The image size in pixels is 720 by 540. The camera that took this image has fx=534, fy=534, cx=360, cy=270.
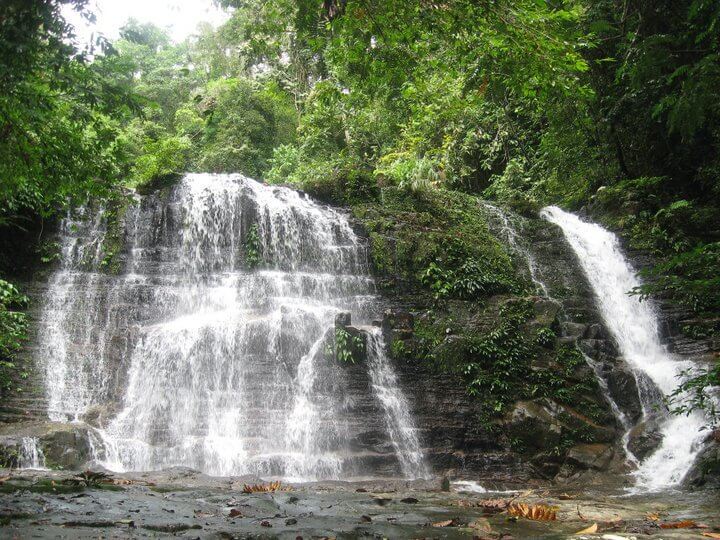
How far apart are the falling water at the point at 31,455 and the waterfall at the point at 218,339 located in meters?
0.92

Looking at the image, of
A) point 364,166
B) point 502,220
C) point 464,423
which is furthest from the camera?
point 364,166

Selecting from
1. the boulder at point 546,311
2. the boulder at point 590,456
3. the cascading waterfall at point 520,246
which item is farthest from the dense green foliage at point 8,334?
the cascading waterfall at point 520,246

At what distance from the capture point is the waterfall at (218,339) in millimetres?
9688

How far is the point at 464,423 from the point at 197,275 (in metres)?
7.44

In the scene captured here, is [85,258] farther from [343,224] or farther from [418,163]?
[418,163]

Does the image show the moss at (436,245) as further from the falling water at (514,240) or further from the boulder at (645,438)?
the boulder at (645,438)

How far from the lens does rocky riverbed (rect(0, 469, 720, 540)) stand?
320cm

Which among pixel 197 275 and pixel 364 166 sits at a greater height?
pixel 364 166

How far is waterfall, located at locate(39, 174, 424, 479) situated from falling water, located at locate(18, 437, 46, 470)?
92 centimetres

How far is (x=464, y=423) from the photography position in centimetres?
1049

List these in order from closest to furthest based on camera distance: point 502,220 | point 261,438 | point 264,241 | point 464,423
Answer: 1. point 261,438
2. point 464,423
3. point 264,241
4. point 502,220

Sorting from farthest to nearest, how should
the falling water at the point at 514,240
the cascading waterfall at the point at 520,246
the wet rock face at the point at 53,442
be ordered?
the falling water at the point at 514,240 < the cascading waterfall at the point at 520,246 < the wet rock face at the point at 53,442

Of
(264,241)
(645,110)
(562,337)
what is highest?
(645,110)

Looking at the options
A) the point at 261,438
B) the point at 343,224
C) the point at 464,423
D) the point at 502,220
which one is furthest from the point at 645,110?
the point at 261,438
